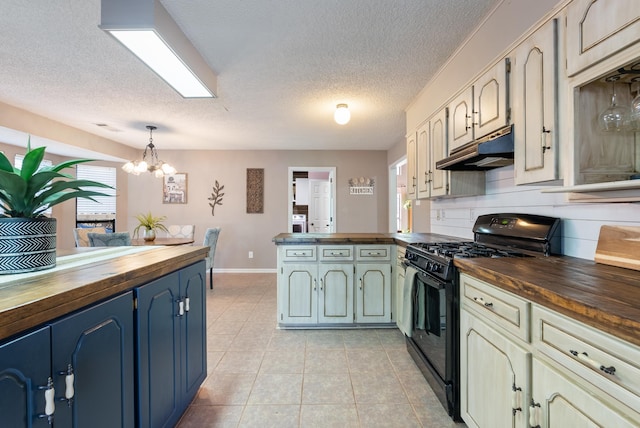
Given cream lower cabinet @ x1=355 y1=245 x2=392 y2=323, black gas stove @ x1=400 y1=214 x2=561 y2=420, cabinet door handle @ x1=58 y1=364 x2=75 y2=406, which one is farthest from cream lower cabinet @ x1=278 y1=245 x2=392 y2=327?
cabinet door handle @ x1=58 y1=364 x2=75 y2=406

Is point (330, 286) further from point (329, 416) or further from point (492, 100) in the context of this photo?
point (492, 100)

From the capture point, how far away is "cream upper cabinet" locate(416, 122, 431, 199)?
2.84 metres

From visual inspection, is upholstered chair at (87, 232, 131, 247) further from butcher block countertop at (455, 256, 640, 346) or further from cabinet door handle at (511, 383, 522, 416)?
cabinet door handle at (511, 383, 522, 416)

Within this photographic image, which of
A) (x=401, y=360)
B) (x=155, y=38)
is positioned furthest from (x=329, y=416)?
(x=155, y=38)

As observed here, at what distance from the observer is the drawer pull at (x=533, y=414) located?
38.8 inches

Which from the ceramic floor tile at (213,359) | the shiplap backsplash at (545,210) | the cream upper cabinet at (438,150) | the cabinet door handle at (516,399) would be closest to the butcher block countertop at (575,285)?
the shiplap backsplash at (545,210)

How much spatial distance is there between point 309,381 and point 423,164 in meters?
2.22

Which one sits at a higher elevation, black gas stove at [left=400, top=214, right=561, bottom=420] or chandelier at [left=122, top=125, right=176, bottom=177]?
chandelier at [left=122, top=125, right=176, bottom=177]

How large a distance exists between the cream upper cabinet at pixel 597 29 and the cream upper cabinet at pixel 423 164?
1.61 m

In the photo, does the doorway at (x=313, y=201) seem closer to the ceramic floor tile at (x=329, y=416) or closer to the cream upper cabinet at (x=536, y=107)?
the ceramic floor tile at (x=329, y=416)

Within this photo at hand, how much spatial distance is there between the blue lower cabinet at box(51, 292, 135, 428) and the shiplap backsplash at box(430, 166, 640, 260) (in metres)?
2.11

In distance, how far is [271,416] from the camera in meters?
1.69

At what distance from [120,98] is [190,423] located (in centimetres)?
325

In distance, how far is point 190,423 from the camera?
1636mm
